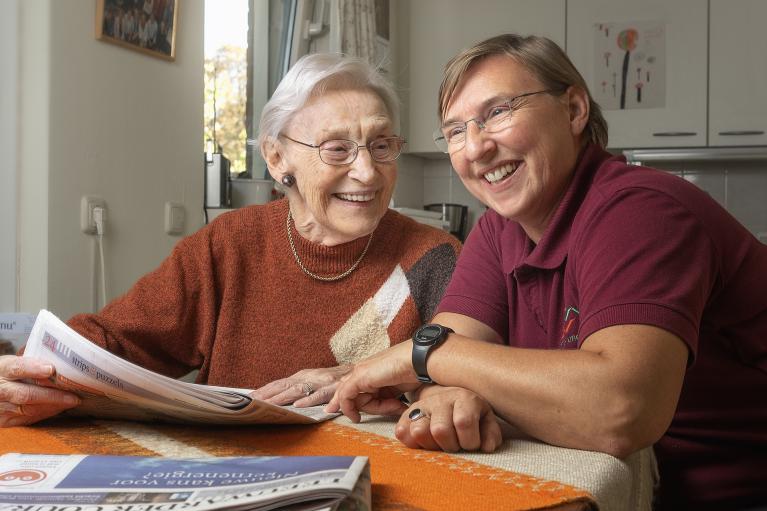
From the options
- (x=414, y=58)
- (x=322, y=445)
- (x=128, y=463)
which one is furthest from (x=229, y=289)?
(x=414, y=58)

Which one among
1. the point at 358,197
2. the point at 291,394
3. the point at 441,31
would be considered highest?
the point at 441,31

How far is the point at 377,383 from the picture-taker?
3.23 feet

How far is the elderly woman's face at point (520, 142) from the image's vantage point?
1135mm

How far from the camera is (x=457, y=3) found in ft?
14.2

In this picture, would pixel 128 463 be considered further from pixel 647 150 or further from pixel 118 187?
pixel 647 150

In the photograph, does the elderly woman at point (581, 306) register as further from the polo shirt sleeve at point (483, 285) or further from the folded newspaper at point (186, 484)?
the folded newspaper at point (186, 484)

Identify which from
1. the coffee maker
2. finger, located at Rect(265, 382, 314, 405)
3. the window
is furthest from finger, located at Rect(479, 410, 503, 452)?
the window

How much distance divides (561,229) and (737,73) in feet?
11.1

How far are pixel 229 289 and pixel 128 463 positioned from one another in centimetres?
97

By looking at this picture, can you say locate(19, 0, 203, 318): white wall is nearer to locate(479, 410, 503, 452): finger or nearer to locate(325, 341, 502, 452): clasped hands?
locate(325, 341, 502, 452): clasped hands

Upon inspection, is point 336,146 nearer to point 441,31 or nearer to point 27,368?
point 27,368

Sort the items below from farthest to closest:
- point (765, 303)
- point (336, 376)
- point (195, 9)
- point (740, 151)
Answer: point (740, 151) < point (195, 9) < point (336, 376) < point (765, 303)

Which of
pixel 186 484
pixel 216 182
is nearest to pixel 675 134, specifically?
pixel 216 182

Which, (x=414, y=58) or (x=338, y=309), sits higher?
(x=414, y=58)
